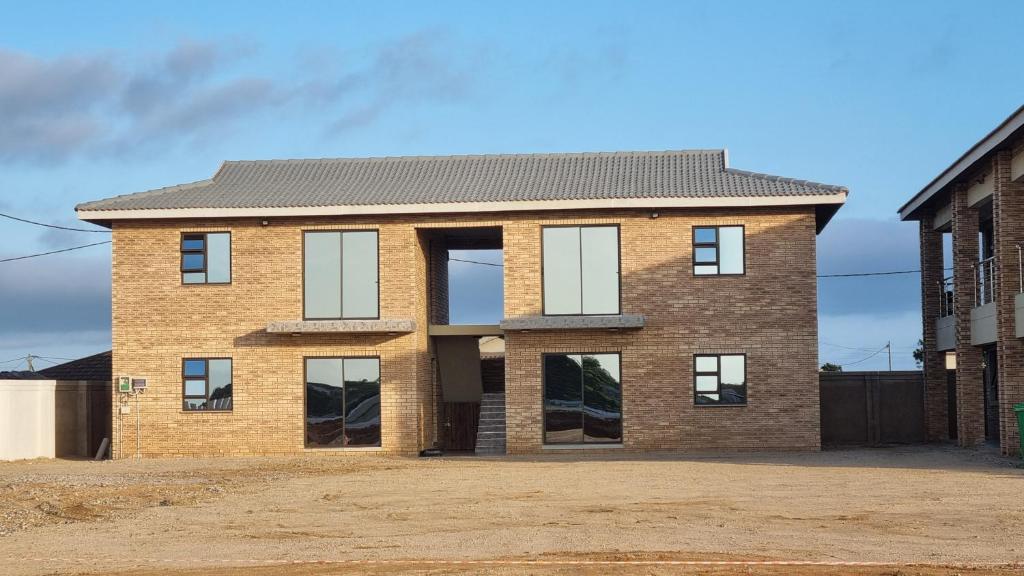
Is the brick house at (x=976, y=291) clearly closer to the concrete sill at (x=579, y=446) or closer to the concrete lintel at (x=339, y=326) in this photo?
the concrete sill at (x=579, y=446)

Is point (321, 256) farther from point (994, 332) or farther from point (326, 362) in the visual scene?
point (994, 332)

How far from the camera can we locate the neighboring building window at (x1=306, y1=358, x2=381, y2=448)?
98.0ft

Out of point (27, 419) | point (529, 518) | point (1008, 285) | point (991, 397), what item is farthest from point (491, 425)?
point (529, 518)

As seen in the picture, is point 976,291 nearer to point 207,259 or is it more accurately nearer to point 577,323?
point 577,323

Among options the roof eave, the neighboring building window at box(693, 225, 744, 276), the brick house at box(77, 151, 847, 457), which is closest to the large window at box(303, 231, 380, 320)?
the brick house at box(77, 151, 847, 457)

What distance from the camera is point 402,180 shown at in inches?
1249

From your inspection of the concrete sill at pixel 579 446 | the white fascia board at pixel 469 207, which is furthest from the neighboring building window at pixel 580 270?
the concrete sill at pixel 579 446

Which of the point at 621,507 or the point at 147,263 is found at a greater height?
the point at 147,263

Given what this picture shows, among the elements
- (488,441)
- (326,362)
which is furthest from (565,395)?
(326,362)

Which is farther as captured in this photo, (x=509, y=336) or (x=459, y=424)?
(x=459, y=424)

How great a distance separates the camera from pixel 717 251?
2930 centimetres

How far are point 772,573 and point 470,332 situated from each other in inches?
776

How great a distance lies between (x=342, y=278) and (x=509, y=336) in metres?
4.12

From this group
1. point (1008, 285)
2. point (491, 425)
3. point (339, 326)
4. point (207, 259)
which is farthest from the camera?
point (491, 425)
